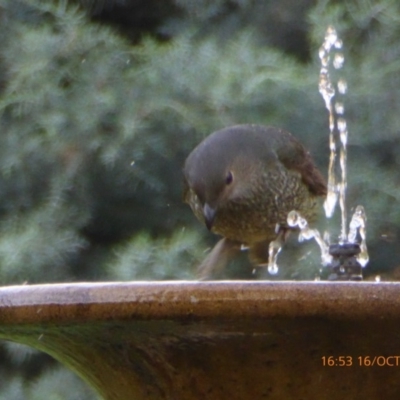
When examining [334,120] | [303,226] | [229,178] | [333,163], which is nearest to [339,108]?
[334,120]

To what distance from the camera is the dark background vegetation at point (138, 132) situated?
14.8 ft

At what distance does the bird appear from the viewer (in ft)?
→ 11.1

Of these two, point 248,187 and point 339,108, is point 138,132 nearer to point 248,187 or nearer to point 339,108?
point 339,108

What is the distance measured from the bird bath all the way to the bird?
1.34 meters

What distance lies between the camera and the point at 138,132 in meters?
4.61

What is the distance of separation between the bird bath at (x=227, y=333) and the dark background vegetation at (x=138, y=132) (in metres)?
2.37

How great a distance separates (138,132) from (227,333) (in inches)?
110

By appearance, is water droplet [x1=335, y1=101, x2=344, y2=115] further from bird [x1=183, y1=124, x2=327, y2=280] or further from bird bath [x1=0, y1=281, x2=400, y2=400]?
bird bath [x1=0, y1=281, x2=400, y2=400]

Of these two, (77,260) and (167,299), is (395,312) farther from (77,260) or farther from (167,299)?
(77,260)

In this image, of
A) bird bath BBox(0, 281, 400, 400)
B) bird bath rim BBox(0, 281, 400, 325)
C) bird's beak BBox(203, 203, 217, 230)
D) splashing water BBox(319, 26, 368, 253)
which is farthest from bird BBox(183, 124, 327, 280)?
bird bath rim BBox(0, 281, 400, 325)

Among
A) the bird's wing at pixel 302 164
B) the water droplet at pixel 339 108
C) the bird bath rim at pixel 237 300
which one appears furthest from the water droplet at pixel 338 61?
the bird bath rim at pixel 237 300

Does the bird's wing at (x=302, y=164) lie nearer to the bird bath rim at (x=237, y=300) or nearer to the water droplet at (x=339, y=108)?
the water droplet at (x=339, y=108)

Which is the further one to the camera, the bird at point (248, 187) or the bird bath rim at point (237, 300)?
the bird at point (248, 187)
